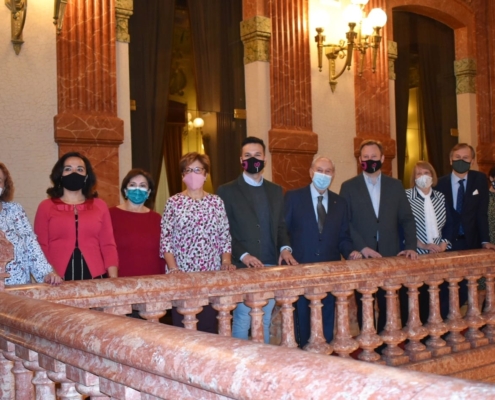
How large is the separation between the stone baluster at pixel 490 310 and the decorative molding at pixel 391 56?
4845mm

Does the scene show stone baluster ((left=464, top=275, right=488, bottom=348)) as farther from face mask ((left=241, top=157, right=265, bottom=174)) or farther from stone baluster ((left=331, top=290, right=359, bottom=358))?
face mask ((left=241, top=157, right=265, bottom=174))

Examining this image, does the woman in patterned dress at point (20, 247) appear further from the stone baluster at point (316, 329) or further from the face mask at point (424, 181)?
the face mask at point (424, 181)

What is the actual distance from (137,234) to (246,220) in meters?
0.71

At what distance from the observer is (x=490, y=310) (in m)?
4.99

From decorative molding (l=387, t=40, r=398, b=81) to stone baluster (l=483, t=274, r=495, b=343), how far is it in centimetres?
485

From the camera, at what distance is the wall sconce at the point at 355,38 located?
7707 mm

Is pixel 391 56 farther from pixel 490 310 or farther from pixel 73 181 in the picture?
pixel 73 181

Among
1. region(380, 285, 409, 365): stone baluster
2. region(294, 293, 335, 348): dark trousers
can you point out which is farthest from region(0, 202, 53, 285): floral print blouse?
region(380, 285, 409, 365): stone baluster

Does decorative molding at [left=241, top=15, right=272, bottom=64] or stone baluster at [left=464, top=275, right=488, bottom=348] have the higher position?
decorative molding at [left=241, top=15, right=272, bottom=64]

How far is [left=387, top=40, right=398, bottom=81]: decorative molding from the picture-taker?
9.29m

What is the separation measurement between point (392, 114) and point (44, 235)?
6.22 metres

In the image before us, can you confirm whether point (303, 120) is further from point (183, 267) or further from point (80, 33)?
point (183, 267)

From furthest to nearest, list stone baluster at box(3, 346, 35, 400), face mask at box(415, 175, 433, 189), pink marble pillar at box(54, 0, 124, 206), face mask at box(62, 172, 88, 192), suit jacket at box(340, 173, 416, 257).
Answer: pink marble pillar at box(54, 0, 124, 206), face mask at box(415, 175, 433, 189), suit jacket at box(340, 173, 416, 257), face mask at box(62, 172, 88, 192), stone baluster at box(3, 346, 35, 400)

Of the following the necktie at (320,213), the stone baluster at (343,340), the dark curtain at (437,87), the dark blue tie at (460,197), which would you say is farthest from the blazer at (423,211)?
the dark curtain at (437,87)
